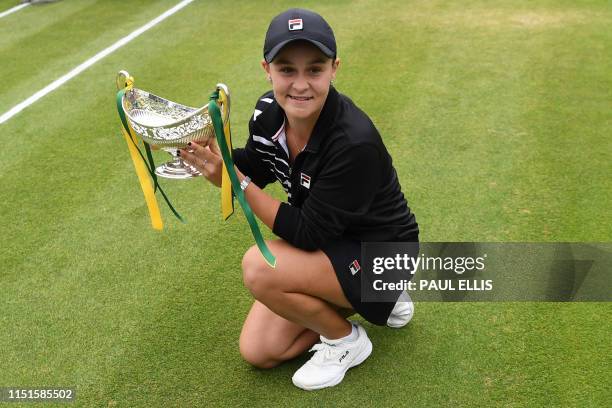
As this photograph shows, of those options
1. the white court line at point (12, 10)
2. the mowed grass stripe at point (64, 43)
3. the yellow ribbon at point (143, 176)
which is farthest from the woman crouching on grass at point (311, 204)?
the white court line at point (12, 10)

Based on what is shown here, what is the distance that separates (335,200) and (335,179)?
0.08 metres

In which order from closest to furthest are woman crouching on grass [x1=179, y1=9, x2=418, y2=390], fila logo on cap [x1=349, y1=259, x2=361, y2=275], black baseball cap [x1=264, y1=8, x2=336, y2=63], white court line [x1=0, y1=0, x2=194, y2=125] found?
black baseball cap [x1=264, y1=8, x2=336, y2=63] < woman crouching on grass [x1=179, y1=9, x2=418, y2=390] < fila logo on cap [x1=349, y1=259, x2=361, y2=275] < white court line [x1=0, y1=0, x2=194, y2=125]

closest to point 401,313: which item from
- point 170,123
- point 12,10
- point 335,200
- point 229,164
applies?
point 335,200

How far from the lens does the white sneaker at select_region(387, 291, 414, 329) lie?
3023mm

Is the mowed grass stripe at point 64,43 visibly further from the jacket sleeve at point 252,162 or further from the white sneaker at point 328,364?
the white sneaker at point 328,364

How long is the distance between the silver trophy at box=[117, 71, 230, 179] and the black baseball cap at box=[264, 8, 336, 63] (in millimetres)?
218

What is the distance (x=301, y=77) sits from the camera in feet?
7.81

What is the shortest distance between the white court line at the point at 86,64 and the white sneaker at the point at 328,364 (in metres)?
3.51

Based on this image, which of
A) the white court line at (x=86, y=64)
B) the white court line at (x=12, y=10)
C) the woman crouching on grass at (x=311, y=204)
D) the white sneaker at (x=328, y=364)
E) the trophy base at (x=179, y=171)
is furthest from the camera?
the white court line at (x=12, y=10)

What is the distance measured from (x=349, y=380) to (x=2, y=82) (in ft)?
14.7

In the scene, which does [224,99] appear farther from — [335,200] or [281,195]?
[281,195]

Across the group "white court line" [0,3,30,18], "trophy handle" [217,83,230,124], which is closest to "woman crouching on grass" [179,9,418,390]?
"trophy handle" [217,83,230,124]

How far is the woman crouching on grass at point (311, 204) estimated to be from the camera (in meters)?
2.39

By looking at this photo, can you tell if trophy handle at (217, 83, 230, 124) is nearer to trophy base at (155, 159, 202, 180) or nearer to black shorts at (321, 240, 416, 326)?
trophy base at (155, 159, 202, 180)
